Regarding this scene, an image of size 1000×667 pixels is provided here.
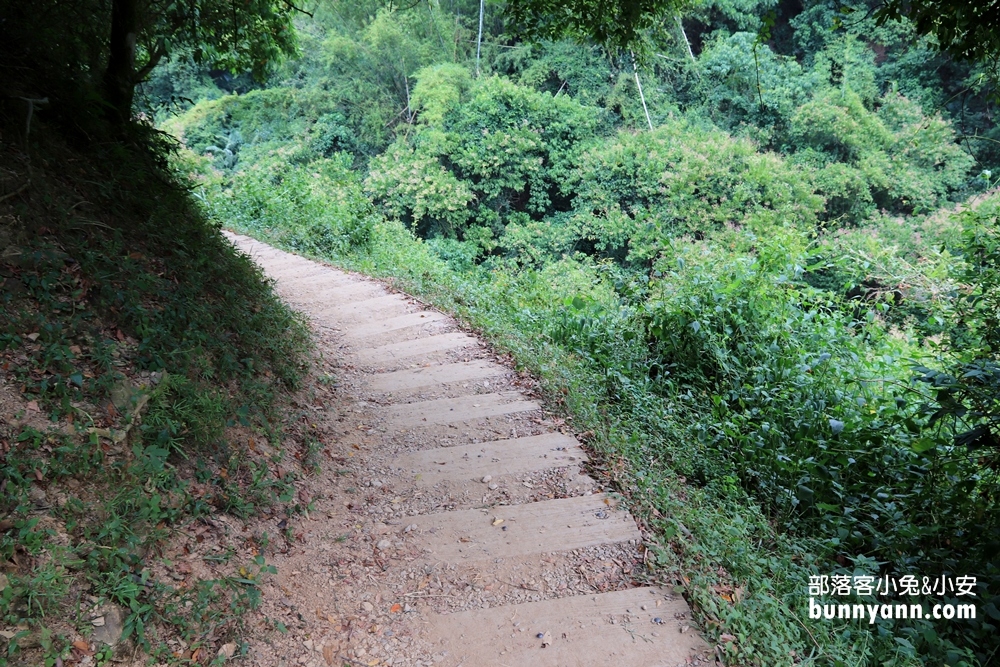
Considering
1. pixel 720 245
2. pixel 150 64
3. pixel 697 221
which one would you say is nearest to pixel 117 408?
pixel 150 64

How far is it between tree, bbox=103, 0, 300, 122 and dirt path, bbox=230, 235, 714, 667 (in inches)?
112

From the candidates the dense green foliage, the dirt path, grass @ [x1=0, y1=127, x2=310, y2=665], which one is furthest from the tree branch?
the dense green foliage

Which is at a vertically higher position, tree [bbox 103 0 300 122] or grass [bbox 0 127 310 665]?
tree [bbox 103 0 300 122]

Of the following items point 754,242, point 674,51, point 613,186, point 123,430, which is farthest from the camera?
point 674,51

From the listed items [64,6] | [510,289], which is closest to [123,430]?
[64,6]

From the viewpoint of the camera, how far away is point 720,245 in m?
10.3

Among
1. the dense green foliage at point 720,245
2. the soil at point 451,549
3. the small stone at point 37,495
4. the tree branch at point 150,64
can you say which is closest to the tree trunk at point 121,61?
the tree branch at point 150,64

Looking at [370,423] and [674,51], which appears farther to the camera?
[674,51]

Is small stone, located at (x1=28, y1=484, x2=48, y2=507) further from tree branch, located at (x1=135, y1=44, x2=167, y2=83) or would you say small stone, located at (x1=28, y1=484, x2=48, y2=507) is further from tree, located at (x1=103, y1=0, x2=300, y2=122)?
tree branch, located at (x1=135, y1=44, x2=167, y2=83)

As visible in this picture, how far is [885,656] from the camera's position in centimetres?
264

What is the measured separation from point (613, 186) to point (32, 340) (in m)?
13.8

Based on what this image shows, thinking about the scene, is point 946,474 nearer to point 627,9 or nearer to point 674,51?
point 627,9

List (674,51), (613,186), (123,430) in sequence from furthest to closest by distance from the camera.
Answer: (674,51) → (613,186) → (123,430)

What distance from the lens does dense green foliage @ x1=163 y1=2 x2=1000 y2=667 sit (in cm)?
341
